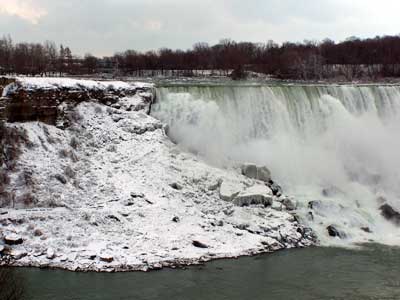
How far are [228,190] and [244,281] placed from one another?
6.71 m

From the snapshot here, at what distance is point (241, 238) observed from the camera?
58.9 ft

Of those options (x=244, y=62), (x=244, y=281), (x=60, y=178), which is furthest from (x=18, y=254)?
(x=244, y=62)

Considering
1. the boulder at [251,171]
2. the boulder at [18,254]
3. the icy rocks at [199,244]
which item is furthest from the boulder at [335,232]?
the boulder at [18,254]

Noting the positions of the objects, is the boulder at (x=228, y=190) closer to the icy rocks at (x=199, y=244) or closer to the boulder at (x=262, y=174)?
the boulder at (x=262, y=174)

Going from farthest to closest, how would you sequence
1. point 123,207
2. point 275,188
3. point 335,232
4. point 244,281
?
point 275,188 → point 335,232 → point 123,207 → point 244,281

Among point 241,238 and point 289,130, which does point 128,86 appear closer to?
point 289,130

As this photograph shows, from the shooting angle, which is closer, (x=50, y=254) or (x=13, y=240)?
(x=50, y=254)

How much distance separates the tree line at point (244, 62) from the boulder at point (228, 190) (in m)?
39.6

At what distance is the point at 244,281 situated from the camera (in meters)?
14.6

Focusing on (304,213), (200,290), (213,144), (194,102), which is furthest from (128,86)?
(200,290)

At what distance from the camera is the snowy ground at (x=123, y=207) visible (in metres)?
16.2

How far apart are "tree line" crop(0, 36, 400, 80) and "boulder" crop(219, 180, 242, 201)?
3960 centimetres

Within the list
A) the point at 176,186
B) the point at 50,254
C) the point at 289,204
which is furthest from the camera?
the point at 289,204

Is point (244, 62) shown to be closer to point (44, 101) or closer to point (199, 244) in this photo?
point (44, 101)
